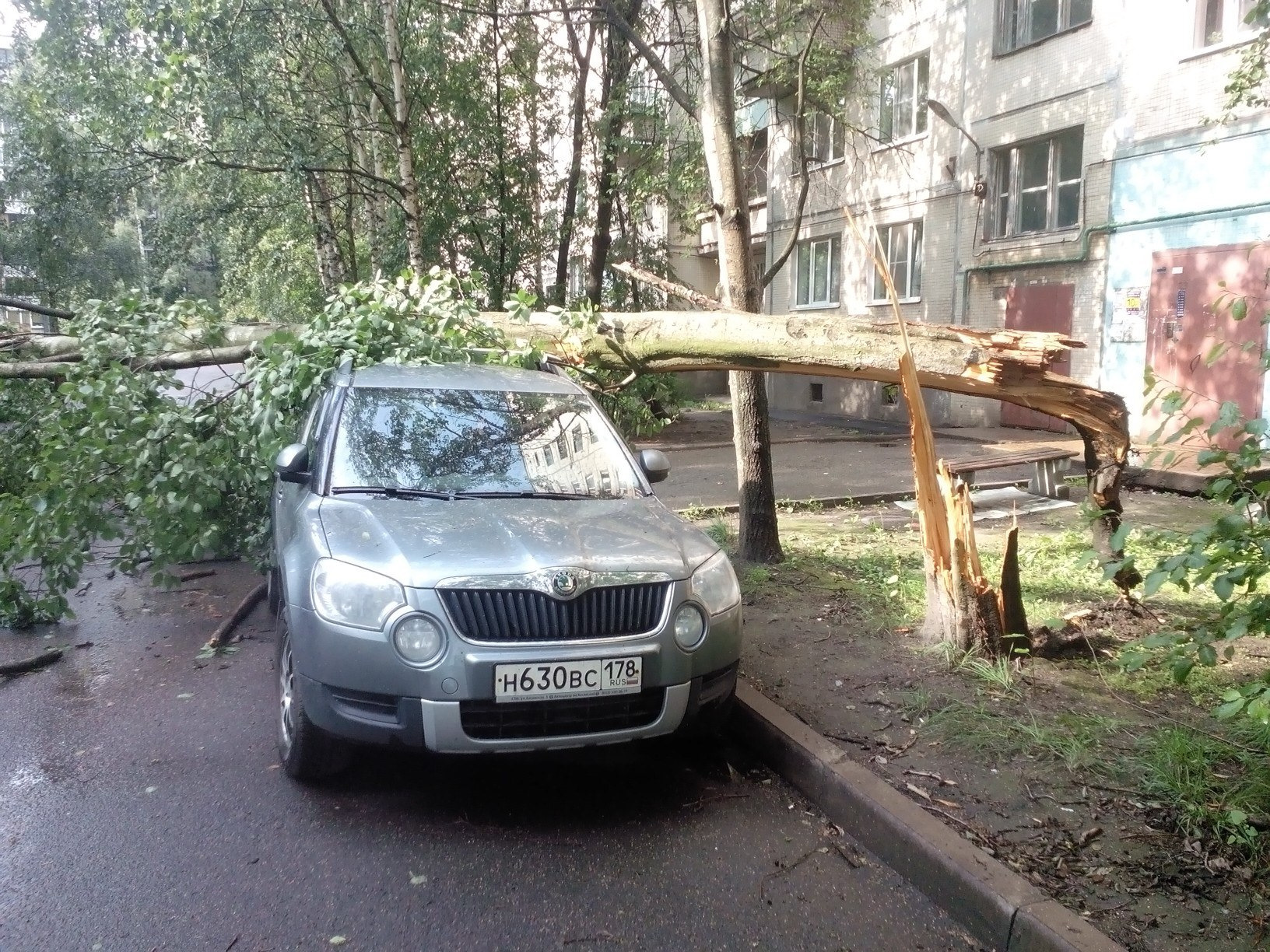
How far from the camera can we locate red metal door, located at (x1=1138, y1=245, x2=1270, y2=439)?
1309 centimetres

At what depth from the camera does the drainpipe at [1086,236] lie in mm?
13398

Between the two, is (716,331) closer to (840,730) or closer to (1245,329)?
(840,730)

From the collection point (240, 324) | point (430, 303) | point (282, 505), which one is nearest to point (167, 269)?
point (240, 324)

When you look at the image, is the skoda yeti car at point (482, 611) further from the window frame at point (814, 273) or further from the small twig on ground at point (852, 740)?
the window frame at point (814, 273)

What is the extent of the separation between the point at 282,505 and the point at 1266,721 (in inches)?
167

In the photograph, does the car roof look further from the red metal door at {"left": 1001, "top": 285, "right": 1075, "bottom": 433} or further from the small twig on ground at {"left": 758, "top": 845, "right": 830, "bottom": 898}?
the red metal door at {"left": 1001, "top": 285, "right": 1075, "bottom": 433}

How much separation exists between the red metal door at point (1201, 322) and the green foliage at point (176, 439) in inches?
409

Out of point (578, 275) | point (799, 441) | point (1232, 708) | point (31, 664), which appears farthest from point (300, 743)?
point (578, 275)

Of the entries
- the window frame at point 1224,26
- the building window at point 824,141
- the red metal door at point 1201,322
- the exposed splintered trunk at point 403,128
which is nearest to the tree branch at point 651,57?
the exposed splintered trunk at point 403,128

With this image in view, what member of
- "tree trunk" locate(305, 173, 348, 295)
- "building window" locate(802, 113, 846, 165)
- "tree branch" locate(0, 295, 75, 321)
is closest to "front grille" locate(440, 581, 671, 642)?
"tree branch" locate(0, 295, 75, 321)

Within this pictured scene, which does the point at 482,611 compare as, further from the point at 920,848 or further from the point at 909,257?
the point at 909,257

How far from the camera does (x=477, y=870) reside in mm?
3301

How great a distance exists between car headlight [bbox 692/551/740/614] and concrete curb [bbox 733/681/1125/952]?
681 mm

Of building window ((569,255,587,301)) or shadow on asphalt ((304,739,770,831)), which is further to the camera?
building window ((569,255,587,301))
